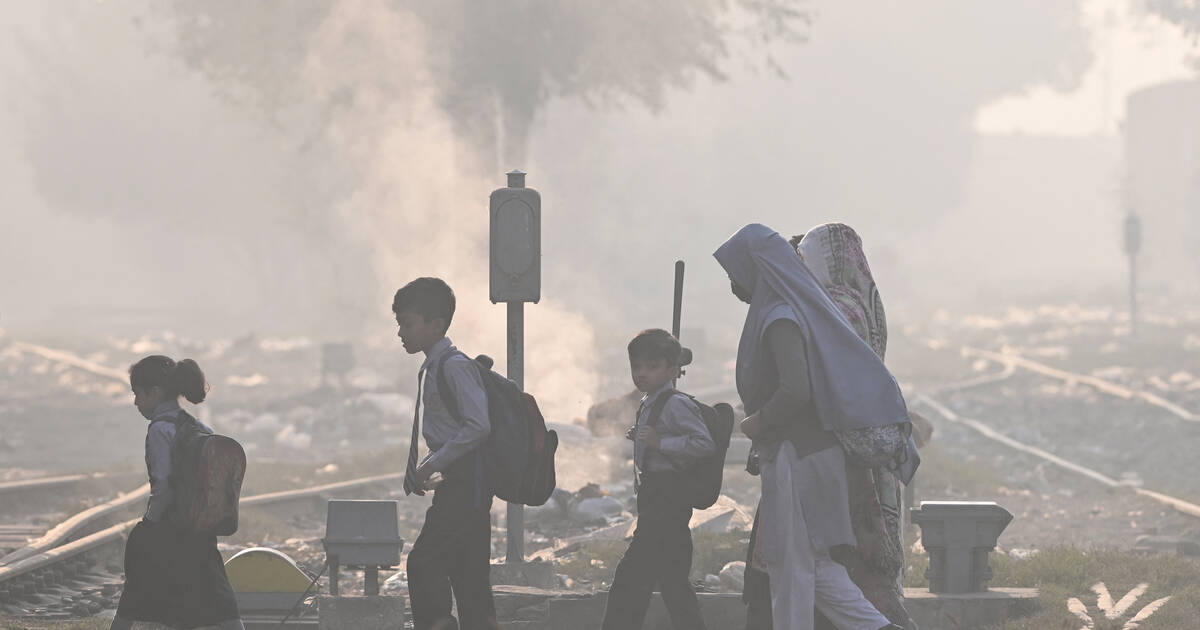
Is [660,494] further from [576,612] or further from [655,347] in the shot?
[576,612]

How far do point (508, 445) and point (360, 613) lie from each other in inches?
79.1

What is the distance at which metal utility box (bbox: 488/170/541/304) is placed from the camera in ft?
27.9

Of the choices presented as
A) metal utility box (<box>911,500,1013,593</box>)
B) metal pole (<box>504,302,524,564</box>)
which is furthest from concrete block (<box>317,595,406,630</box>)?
metal utility box (<box>911,500,1013,593</box>)

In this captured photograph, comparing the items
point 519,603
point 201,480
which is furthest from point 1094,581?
point 201,480

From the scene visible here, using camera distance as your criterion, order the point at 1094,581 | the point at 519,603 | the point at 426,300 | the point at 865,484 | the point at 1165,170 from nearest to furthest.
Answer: the point at 865,484
the point at 426,300
the point at 519,603
the point at 1094,581
the point at 1165,170

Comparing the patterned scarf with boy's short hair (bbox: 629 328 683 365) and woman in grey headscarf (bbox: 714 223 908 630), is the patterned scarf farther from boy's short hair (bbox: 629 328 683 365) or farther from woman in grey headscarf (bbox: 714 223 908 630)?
boy's short hair (bbox: 629 328 683 365)

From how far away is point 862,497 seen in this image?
551 cm

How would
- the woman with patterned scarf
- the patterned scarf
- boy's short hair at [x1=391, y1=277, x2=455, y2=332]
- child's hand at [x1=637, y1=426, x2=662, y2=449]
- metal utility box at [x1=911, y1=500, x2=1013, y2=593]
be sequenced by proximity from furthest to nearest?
1. metal utility box at [x1=911, y1=500, x2=1013, y2=593]
2. child's hand at [x1=637, y1=426, x2=662, y2=449]
3. boy's short hair at [x1=391, y1=277, x2=455, y2=332]
4. the patterned scarf
5. the woman with patterned scarf

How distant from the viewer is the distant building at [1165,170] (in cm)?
6631

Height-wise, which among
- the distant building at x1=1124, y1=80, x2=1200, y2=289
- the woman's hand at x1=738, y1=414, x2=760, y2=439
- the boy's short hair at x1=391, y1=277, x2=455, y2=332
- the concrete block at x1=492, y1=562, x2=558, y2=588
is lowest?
the concrete block at x1=492, y1=562, x2=558, y2=588

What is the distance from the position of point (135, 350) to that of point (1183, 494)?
109 feet

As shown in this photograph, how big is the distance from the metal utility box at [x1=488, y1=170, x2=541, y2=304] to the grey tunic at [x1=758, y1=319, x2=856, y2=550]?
3251mm

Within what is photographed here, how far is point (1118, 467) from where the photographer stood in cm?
1933

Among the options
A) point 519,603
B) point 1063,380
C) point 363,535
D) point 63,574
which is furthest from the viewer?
point 1063,380
